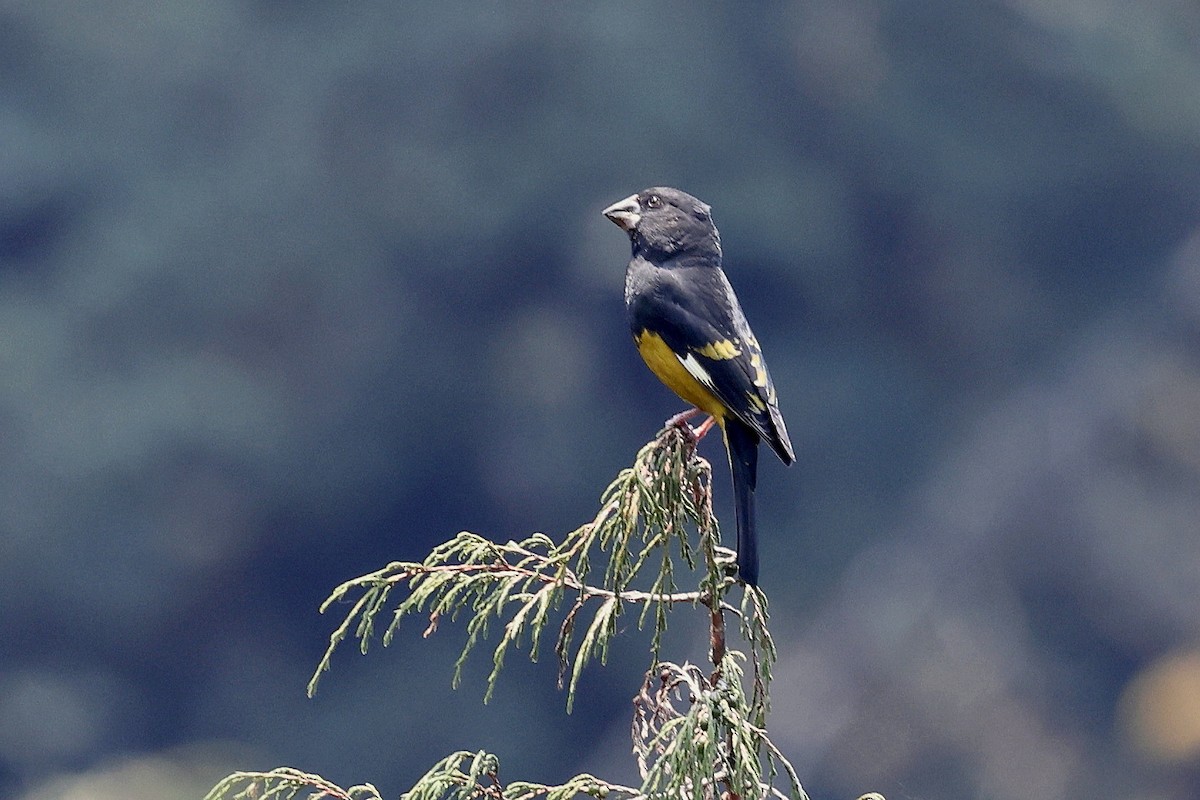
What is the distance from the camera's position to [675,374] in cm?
235

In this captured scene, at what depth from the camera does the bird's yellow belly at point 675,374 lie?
229 cm

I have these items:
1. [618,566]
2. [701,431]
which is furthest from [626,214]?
[618,566]

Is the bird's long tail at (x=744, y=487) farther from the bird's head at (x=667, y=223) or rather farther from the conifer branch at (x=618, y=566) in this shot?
the bird's head at (x=667, y=223)

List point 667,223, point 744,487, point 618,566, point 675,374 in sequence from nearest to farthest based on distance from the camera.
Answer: point 618,566
point 744,487
point 675,374
point 667,223

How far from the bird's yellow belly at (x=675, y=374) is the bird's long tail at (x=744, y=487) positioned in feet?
0.16

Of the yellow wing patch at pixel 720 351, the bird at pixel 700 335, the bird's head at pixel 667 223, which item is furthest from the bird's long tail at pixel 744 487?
the bird's head at pixel 667 223

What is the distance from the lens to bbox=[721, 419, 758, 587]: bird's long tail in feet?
6.93

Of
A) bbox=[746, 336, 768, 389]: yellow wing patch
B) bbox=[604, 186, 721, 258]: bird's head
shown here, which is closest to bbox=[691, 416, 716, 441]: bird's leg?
bbox=[746, 336, 768, 389]: yellow wing patch

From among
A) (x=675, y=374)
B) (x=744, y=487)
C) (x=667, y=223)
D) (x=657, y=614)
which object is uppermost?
(x=667, y=223)

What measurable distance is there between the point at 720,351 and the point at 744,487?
0.77 ft

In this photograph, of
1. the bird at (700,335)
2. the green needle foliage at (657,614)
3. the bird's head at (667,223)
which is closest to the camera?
the green needle foliage at (657,614)

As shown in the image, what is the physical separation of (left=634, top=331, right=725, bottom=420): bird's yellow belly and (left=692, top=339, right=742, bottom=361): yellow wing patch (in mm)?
45

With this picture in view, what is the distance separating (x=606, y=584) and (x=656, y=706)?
9.7 inches

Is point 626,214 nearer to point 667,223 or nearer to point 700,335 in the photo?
point 667,223
